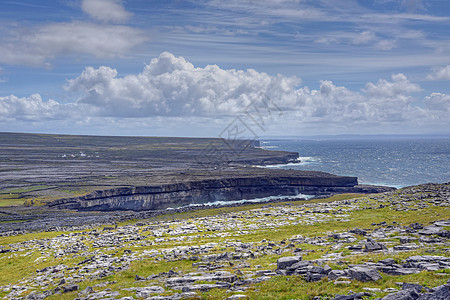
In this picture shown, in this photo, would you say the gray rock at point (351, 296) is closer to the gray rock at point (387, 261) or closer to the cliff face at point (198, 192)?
the gray rock at point (387, 261)

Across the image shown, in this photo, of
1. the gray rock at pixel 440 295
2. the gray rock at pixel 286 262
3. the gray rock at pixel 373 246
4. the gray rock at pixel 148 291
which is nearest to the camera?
the gray rock at pixel 440 295

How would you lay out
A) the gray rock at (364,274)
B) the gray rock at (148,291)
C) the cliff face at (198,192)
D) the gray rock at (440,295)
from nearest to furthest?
1. the gray rock at (440,295)
2. the gray rock at (364,274)
3. the gray rock at (148,291)
4. the cliff face at (198,192)

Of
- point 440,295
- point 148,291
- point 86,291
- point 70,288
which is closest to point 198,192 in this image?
point 70,288

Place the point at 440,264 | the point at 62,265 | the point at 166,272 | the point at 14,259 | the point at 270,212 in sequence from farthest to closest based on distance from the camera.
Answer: the point at 270,212 < the point at 14,259 < the point at 62,265 < the point at 166,272 < the point at 440,264

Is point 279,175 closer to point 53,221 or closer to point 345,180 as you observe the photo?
point 345,180

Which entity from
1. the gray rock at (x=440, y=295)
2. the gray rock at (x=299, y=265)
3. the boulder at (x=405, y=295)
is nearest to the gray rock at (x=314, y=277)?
the gray rock at (x=299, y=265)

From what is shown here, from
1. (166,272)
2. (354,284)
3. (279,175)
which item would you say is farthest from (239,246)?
(279,175)

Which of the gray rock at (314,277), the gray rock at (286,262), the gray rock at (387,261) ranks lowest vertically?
the gray rock at (286,262)

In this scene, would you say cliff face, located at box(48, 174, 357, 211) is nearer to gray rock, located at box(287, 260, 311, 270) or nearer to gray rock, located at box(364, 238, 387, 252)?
gray rock, located at box(287, 260, 311, 270)
